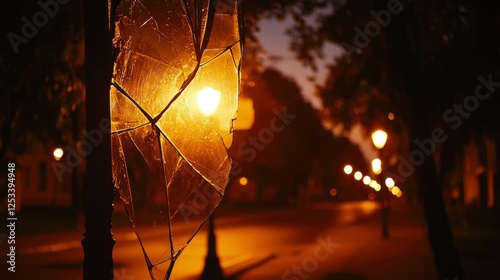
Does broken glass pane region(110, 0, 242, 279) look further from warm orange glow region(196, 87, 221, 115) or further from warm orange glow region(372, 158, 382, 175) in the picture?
warm orange glow region(372, 158, 382, 175)

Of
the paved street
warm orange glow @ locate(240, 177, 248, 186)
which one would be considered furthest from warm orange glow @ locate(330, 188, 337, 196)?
the paved street

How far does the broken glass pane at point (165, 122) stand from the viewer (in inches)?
182

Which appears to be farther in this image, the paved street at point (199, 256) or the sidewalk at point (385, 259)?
the paved street at point (199, 256)

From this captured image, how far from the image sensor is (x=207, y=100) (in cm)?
479

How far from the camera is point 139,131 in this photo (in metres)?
4.64

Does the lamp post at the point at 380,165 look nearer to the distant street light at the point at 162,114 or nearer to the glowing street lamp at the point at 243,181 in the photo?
the distant street light at the point at 162,114

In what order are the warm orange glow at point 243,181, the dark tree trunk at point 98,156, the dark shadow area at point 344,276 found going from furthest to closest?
the warm orange glow at point 243,181
the dark shadow area at point 344,276
the dark tree trunk at point 98,156

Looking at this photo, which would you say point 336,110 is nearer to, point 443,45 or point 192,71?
point 443,45

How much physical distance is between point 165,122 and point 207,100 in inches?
13.8

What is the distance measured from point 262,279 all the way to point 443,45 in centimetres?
951

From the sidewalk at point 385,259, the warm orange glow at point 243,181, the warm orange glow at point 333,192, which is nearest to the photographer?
the sidewalk at point 385,259

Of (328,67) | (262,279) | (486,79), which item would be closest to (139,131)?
(262,279)

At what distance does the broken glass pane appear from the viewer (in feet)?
15.1

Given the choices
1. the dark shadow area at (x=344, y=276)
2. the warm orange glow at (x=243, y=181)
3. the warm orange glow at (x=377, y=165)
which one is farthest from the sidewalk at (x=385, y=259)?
the warm orange glow at (x=243, y=181)
